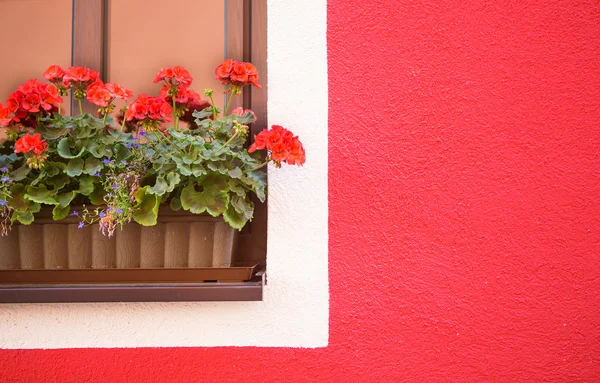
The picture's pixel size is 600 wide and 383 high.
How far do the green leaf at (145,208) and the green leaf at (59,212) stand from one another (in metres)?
0.23

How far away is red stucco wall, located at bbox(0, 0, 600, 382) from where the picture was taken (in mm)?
1642

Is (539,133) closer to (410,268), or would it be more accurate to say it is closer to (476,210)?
(476,210)

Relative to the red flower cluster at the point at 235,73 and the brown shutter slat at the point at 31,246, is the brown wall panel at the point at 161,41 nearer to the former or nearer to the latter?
the red flower cluster at the point at 235,73

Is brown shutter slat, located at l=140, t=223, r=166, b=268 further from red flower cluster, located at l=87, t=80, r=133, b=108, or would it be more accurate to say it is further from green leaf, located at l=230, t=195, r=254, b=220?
red flower cluster, located at l=87, t=80, r=133, b=108

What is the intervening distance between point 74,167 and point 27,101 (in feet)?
0.83

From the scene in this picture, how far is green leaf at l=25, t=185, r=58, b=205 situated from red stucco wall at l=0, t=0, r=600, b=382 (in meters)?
0.49

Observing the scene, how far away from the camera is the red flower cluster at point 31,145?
1.53 m

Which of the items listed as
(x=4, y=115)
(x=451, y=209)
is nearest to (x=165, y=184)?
(x=4, y=115)

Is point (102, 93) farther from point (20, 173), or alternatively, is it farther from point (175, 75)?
point (20, 173)

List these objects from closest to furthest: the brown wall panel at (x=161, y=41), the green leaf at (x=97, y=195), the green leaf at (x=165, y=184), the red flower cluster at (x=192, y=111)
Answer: the green leaf at (x=165, y=184), the green leaf at (x=97, y=195), the red flower cluster at (x=192, y=111), the brown wall panel at (x=161, y=41)

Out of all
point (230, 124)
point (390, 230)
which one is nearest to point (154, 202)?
point (230, 124)

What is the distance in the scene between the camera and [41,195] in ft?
5.21

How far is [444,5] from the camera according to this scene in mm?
1735

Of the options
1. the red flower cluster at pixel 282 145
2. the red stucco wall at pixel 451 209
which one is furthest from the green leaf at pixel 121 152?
the red stucco wall at pixel 451 209
